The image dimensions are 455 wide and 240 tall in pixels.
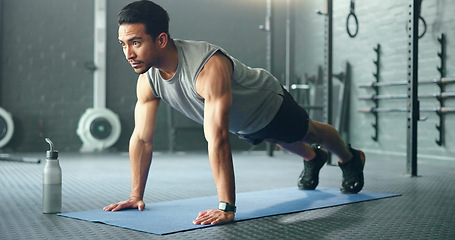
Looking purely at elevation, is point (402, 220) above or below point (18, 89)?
below

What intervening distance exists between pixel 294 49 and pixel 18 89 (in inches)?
151

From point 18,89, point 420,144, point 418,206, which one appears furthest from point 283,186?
point 18,89

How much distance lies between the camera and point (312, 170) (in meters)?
2.89

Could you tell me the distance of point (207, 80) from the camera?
1925mm

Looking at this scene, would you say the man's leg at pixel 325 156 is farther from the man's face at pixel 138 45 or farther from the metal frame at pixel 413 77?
the metal frame at pixel 413 77

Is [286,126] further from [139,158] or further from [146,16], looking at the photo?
[146,16]

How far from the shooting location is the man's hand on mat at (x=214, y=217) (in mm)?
1888

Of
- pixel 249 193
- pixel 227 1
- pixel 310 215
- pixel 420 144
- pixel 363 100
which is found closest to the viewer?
pixel 310 215

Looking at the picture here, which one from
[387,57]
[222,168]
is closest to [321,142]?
[222,168]

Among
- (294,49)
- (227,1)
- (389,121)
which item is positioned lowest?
(389,121)

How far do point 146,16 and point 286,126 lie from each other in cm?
87

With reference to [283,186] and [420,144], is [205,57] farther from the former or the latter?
[420,144]

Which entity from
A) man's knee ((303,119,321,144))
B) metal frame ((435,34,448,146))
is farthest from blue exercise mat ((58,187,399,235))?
metal frame ((435,34,448,146))

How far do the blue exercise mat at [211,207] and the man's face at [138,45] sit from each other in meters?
0.59
